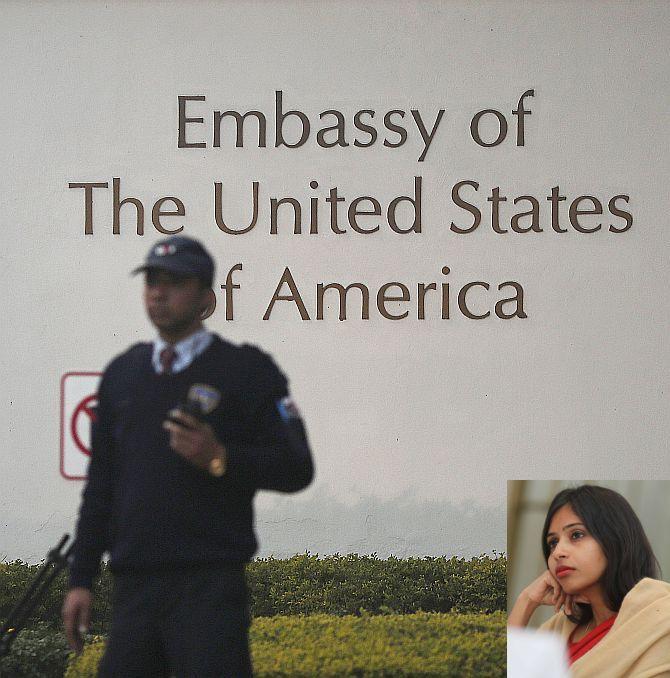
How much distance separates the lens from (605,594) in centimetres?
606

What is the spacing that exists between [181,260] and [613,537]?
262 cm

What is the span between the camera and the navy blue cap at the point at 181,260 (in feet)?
15.9

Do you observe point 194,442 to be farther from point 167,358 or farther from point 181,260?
point 181,260

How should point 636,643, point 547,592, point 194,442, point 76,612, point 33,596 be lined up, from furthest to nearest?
point 33,596, point 547,592, point 636,643, point 76,612, point 194,442

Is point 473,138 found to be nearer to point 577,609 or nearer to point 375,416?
point 375,416

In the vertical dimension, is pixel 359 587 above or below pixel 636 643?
above

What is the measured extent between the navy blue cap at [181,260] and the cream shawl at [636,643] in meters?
2.62

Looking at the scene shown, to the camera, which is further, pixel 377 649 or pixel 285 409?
pixel 377 649

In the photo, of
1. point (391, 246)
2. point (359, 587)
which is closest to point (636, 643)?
point (359, 587)

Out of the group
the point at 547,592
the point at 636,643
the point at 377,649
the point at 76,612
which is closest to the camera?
the point at 76,612

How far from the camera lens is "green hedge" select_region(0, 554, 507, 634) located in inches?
255

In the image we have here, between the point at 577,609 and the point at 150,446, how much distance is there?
8.20 feet

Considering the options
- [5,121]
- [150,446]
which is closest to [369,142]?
[5,121]

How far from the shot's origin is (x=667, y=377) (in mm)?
6523
